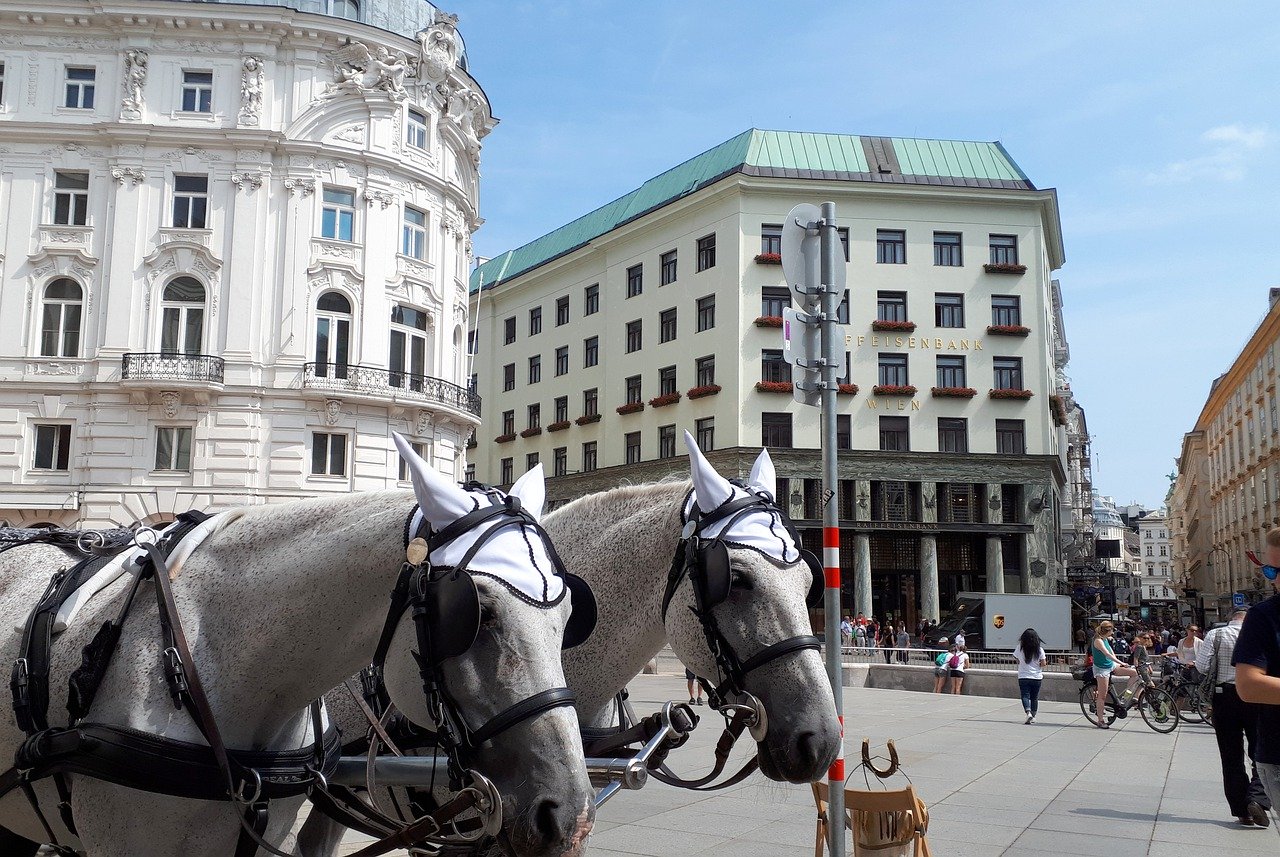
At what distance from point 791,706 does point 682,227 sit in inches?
1663

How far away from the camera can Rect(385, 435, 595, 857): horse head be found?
261 centimetres

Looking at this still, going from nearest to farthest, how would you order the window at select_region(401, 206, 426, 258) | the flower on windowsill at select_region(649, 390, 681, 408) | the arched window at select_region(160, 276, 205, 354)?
1. the arched window at select_region(160, 276, 205, 354)
2. the window at select_region(401, 206, 426, 258)
3. the flower on windowsill at select_region(649, 390, 681, 408)

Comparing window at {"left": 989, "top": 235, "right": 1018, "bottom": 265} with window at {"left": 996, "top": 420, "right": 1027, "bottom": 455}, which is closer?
window at {"left": 996, "top": 420, "right": 1027, "bottom": 455}

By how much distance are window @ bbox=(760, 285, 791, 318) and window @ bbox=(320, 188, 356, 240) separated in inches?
709

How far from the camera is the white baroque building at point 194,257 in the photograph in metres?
27.8

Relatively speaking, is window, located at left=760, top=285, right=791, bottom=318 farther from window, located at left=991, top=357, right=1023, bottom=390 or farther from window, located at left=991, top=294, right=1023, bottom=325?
window, located at left=991, top=357, right=1023, bottom=390

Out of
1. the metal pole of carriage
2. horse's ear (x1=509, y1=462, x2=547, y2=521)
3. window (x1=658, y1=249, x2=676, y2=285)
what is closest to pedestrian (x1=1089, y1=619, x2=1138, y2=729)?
the metal pole of carriage

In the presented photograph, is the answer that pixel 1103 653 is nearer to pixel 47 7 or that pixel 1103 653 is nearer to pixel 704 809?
pixel 704 809

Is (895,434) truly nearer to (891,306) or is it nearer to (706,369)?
(891,306)

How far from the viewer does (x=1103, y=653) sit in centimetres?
1864

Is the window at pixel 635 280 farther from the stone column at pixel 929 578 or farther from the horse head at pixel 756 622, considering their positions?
the horse head at pixel 756 622

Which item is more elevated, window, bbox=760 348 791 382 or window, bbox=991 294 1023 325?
window, bbox=991 294 1023 325

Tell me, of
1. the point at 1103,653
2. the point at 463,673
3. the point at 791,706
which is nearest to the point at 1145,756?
the point at 1103,653

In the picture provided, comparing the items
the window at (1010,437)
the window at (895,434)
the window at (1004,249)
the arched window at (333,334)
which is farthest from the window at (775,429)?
the arched window at (333,334)
